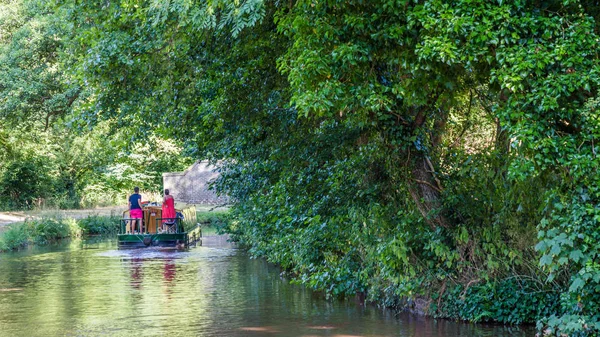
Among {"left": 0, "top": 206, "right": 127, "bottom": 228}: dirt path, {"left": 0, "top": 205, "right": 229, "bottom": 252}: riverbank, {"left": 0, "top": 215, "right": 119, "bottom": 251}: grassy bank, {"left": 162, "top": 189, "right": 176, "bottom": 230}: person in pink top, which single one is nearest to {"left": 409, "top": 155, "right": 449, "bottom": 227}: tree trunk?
{"left": 162, "top": 189, "right": 176, "bottom": 230}: person in pink top

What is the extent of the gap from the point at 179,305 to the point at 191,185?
115ft

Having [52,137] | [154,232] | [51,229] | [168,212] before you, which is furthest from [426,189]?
[52,137]

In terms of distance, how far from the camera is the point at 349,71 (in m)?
10.4

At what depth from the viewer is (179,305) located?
14898 mm

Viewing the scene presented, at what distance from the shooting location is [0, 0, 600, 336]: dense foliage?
30.3 ft

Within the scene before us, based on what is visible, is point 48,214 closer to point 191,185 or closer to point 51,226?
point 51,226

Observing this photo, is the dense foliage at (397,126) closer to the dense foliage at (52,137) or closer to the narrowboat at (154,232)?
the dense foliage at (52,137)

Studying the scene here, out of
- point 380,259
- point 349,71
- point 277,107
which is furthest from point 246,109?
point 349,71

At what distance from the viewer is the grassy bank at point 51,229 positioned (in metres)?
28.5

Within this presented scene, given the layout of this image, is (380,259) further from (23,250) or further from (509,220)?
(23,250)

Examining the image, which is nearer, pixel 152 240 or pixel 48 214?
pixel 152 240

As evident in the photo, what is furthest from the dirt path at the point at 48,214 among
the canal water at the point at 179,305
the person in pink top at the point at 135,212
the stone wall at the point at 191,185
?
the canal water at the point at 179,305

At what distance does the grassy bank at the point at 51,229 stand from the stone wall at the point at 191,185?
40.7ft

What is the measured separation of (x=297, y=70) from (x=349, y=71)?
31.8 inches
